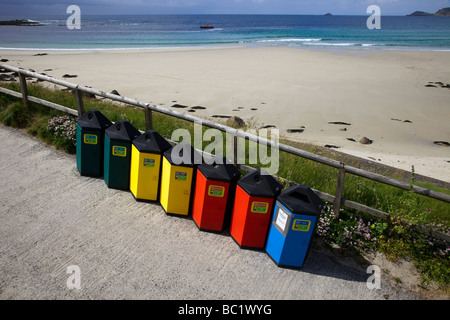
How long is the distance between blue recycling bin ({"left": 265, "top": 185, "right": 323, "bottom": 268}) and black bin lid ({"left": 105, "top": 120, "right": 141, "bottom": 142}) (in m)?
2.48

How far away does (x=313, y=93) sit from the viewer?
16750 mm

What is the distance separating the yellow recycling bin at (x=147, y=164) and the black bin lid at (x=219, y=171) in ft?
2.54

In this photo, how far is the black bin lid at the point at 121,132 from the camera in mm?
5293

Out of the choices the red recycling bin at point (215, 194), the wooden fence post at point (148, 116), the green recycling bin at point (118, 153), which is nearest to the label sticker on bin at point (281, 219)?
the red recycling bin at point (215, 194)

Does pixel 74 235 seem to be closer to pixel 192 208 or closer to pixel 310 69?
pixel 192 208

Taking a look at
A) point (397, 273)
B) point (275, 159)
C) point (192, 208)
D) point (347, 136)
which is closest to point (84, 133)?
point (192, 208)

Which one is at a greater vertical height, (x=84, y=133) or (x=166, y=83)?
(x=84, y=133)

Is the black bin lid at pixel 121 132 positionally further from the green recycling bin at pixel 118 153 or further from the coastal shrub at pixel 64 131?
the coastal shrub at pixel 64 131

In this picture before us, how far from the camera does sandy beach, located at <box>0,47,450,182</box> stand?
1106 centimetres

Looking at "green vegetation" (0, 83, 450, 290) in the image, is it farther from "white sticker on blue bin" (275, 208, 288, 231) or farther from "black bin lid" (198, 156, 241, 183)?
"black bin lid" (198, 156, 241, 183)

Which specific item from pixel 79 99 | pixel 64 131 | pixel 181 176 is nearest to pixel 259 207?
pixel 181 176

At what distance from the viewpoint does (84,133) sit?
18.6 feet

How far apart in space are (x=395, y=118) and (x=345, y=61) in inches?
662

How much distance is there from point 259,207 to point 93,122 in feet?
10.2
